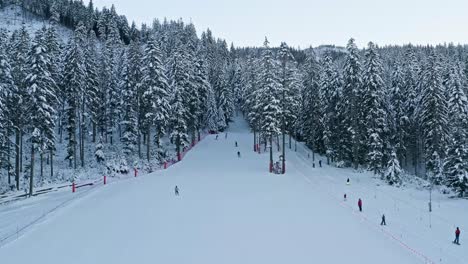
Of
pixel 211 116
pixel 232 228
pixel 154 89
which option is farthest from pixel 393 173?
pixel 211 116

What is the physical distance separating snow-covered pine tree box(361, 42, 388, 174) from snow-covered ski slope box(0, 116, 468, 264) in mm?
11116

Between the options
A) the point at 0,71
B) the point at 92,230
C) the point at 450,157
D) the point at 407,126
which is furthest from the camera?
the point at 407,126

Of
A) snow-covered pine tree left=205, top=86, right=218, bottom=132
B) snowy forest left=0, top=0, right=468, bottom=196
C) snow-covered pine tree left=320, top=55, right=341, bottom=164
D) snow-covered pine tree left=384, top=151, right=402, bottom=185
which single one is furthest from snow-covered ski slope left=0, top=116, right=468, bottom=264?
snow-covered pine tree left=205, top=86, right=218, bottom=132

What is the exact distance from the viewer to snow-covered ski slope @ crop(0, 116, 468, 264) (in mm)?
19172

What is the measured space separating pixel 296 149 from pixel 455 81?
27344 mm

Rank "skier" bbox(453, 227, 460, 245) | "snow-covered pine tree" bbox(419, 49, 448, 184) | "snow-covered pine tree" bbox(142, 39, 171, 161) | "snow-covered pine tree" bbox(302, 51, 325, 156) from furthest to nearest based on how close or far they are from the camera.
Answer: "snow-covered pine tree" bbox(302, 51, 325, 156)
"snow-covered pine tree" bbox(419, 49, 448, 184)
"snow-covered pine tree" bbox(142, 39, 171, 161)
"skier" bbox(453, 227, 460, 245)

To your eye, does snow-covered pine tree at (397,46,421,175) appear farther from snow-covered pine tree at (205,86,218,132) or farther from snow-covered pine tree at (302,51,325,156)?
snow-covered pine tree at (205,86,218,132)

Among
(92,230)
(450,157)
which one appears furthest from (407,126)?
(92,230)

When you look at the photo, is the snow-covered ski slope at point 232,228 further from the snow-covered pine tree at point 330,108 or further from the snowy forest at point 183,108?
the snow-covered pine tree at point 330,108

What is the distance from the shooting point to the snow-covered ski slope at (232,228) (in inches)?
755

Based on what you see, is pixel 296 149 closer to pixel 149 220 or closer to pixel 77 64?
pixel 77 64

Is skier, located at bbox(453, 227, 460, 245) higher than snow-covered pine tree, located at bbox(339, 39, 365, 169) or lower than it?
lower

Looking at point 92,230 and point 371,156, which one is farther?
point 371,156

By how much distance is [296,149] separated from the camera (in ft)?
234
